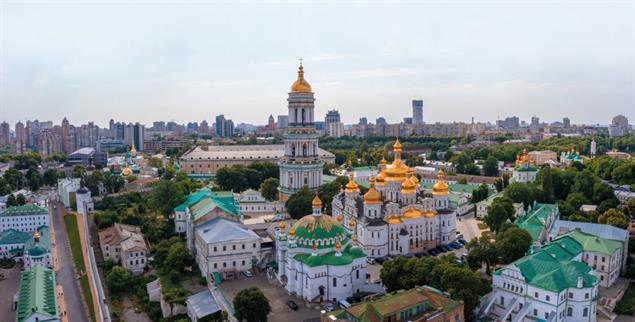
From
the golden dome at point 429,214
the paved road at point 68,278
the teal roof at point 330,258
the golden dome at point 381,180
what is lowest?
the paved road at point 68,278

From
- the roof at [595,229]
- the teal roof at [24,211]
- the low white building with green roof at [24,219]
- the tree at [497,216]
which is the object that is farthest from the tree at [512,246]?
the teal roof at [24,211]

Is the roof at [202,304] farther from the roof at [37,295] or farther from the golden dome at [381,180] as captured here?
the golden dome at [381,180]

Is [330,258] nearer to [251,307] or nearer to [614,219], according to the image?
[251,307]

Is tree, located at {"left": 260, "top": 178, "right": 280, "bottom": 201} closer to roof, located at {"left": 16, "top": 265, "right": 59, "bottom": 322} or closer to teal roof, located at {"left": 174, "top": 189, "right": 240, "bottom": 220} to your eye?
teal roof, located at {"left": 174, "top": 189, "right": 240, "bottom": 220}

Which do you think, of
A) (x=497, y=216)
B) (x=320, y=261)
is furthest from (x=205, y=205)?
(x=497, y=216)

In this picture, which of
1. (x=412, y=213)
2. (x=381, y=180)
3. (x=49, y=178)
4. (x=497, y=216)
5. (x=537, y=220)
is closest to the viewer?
(x=412, y=213)

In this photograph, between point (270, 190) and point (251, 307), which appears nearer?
point (251, 307)

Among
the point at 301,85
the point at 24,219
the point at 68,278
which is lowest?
the point at 68,278
